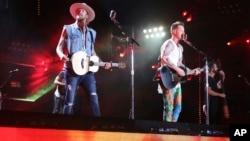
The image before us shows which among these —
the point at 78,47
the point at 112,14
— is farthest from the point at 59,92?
the point at 112,14

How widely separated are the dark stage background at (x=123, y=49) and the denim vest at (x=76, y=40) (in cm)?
9

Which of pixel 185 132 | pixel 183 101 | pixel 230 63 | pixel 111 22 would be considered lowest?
pixel 185 132

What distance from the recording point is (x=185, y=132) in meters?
5.43

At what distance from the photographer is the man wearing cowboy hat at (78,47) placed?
15.5ft

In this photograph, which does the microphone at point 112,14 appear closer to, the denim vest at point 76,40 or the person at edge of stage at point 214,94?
the denim vest at point 76,40

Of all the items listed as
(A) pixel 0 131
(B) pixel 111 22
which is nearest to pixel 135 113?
(B) pixel 111 22

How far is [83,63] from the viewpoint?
4.81 meters

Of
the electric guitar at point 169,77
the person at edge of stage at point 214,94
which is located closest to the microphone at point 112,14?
the electric guitar at point 169,77

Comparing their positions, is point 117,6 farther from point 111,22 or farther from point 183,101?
point 183,101

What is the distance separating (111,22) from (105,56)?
49 centimetres

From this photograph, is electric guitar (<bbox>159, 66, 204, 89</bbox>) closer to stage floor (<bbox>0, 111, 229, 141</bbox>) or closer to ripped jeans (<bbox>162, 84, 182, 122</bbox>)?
ripped jeans (<bbox>162, 84, 182, 122</bbox>)

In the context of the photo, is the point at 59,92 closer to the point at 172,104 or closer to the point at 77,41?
the point at 77,41

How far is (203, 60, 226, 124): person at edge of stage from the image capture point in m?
6.15

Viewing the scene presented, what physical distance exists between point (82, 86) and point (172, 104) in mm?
1470
